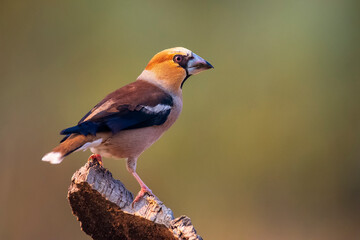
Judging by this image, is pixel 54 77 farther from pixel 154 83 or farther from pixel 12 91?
pixel 154 83

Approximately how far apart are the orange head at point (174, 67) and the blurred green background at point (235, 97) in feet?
4.92

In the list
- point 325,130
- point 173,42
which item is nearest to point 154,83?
point 173,42

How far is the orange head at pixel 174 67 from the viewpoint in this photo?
84.2 inches

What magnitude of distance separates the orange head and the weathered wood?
566 mm

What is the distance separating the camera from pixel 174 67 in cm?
215

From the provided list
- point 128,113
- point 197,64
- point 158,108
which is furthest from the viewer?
point 197,64

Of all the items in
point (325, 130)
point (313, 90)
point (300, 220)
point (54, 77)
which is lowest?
point (300, 220)

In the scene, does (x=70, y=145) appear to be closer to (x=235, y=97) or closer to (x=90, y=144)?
(x=90, y=144)

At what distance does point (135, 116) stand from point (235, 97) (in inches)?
81.5

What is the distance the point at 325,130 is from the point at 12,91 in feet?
8.78

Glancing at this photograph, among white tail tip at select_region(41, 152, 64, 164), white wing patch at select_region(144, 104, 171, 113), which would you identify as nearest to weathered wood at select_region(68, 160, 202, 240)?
white tail tip at select_region(41, 152, 64, 164)

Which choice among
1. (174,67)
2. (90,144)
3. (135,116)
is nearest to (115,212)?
(90,144)

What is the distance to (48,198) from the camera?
3.43 m

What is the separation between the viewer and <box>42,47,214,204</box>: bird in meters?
1.69
